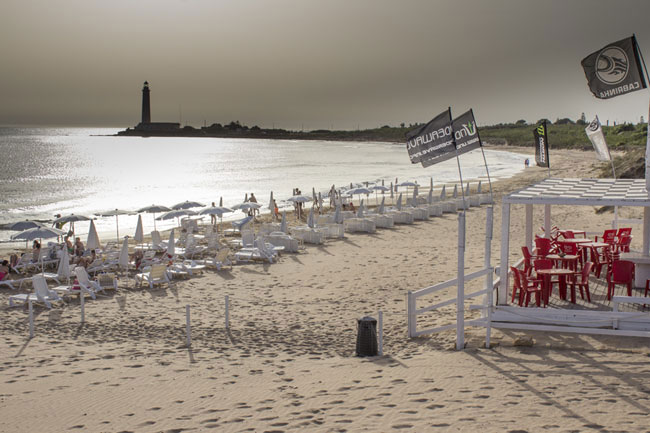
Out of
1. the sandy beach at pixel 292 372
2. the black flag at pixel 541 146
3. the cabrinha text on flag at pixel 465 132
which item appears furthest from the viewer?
the black flag at pixel 541 146

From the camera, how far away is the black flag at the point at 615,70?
9.73 meters

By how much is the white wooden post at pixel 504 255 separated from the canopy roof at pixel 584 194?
21cm

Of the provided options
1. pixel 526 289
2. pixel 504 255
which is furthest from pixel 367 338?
pixel 526 289

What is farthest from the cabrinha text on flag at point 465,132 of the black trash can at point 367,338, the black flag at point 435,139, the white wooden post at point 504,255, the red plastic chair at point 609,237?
the red plastic chair at point 609,237

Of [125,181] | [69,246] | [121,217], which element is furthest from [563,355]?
[125,181]

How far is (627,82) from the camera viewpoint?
988 centimetres

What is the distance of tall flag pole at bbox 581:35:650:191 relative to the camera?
382 inches

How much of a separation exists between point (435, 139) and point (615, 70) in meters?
3.20

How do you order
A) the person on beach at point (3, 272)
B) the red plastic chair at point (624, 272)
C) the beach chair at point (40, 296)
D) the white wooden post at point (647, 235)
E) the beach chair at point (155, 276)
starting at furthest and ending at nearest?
the person on beach at point (3, 272) → the beach chair at point (155, 276) → the beach chair at point (40, 296) → the white wooden post at point (647, 235) → the red plastic chair at point (624, 272)

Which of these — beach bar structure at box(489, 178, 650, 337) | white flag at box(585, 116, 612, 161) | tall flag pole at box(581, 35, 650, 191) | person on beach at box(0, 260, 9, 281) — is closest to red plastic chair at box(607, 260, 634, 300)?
beach bar structure at box(489, 178, 650, 337)

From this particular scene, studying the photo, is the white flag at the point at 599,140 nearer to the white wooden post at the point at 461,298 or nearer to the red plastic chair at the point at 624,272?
the red plastic chair at the point at 624,272

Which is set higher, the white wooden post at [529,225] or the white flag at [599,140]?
the white flag at [599,140]

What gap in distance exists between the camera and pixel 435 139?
998 cm

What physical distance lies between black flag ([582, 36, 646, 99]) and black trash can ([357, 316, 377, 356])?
5.61 meters
